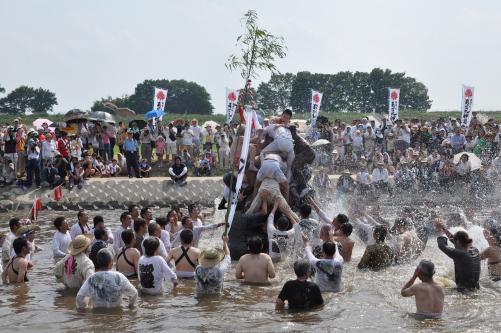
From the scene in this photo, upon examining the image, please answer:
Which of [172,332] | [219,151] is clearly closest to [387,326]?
[172,332]

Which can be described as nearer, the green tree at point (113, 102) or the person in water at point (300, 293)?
the person in water at point (300, 293)

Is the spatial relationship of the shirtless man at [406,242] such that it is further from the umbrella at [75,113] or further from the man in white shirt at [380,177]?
the umbrella at [75,113]

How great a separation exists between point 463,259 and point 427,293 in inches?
66.0

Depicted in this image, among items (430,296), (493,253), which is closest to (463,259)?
Answer: (493,253)

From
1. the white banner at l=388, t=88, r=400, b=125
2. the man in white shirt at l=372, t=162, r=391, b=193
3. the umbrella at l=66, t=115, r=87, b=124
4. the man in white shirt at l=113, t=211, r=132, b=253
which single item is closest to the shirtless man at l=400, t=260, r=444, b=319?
the man in white shirt at l=113, t=211, r=132, b=253

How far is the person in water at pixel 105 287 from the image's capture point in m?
10.5

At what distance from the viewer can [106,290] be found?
10.6 meters

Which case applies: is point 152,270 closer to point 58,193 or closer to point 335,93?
point 58,193

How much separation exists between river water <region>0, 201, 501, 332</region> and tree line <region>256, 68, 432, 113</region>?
5669 cm

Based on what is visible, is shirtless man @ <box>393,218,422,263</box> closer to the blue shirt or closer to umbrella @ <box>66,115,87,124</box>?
the blue shirt

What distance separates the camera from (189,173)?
98.6 ft

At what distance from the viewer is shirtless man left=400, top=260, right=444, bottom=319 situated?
10.1m

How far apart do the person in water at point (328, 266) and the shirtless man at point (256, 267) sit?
0.87m

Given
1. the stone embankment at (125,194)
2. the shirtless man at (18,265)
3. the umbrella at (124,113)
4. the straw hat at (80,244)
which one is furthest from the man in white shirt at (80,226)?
the umbrella at (124,113)
